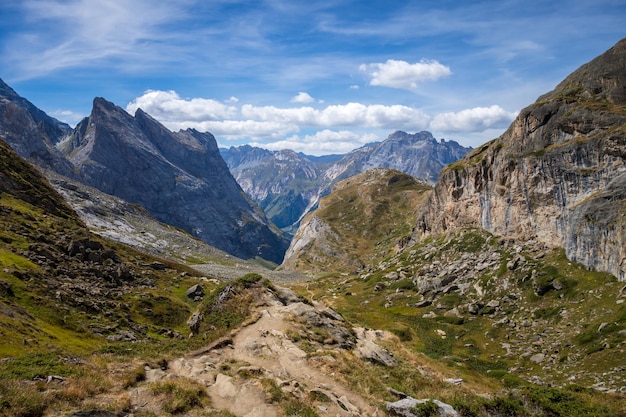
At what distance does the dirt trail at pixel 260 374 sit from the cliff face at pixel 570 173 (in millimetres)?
55010

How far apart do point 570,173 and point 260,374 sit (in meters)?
76.7

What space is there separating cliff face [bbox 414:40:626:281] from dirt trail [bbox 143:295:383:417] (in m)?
55.0

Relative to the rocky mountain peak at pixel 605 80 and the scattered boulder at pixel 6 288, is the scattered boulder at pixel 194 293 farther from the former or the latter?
the rocky mountain peak at pixel 605 80

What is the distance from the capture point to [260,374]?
2586 cm

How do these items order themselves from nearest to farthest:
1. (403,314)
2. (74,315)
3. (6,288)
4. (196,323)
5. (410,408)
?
(410,408)
(196,323)
(6,288)
(74,315)
(403,314)

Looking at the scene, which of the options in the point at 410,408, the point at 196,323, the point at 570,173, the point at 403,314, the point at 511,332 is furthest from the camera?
the point at 403,314

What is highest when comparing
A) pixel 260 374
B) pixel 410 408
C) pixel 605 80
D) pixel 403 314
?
pixel 605 80

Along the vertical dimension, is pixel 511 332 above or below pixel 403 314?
above

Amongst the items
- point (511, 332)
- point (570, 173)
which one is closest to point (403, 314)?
point (511, 332)

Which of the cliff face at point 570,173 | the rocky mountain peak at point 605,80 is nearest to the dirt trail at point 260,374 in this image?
the cliff face at point 570,173

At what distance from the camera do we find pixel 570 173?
77.7 meters

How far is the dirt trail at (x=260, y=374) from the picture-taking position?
22.5 metres

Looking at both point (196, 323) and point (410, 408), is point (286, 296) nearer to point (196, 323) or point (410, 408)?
point (196, 323)

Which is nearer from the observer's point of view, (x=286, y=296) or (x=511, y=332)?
(x=286, y=296)
